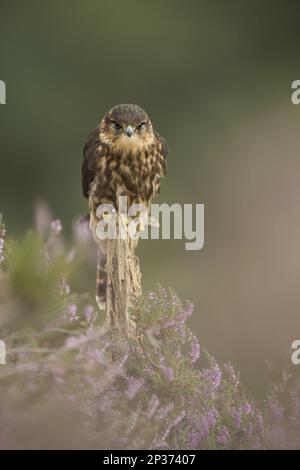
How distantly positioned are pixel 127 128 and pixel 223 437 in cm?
187

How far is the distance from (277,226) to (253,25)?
4.39 metres

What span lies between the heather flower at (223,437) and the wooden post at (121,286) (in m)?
0.51

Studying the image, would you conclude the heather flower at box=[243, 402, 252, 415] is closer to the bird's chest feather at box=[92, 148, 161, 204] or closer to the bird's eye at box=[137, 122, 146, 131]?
the bird's chest feather at box=[92, 148, 161, 204]

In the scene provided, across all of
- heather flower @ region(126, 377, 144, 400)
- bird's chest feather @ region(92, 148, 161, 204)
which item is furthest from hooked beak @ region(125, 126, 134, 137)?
heather flower @ region(126, 377, 144, 400)

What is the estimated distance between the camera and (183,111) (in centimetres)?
1013

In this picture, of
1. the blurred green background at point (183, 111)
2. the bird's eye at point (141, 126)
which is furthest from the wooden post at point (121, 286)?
the blurred green background at point (183, 111)

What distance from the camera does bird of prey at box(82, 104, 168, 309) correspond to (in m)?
4.39

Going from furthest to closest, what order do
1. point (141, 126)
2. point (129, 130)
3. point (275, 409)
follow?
1. point (141, 126)
2. point (129, 130)
3. point (275, 409)

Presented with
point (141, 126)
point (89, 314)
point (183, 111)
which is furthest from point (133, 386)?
point (183, 111)

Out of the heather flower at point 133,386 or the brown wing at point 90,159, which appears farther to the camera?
the brown wing at point 90,159

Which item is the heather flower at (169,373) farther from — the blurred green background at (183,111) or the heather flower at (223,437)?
the blurred green background at (183,111)

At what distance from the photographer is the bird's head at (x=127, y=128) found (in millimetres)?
4324

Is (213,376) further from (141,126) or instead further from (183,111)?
(183,111)

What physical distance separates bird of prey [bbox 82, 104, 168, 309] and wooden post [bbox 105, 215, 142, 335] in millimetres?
848
